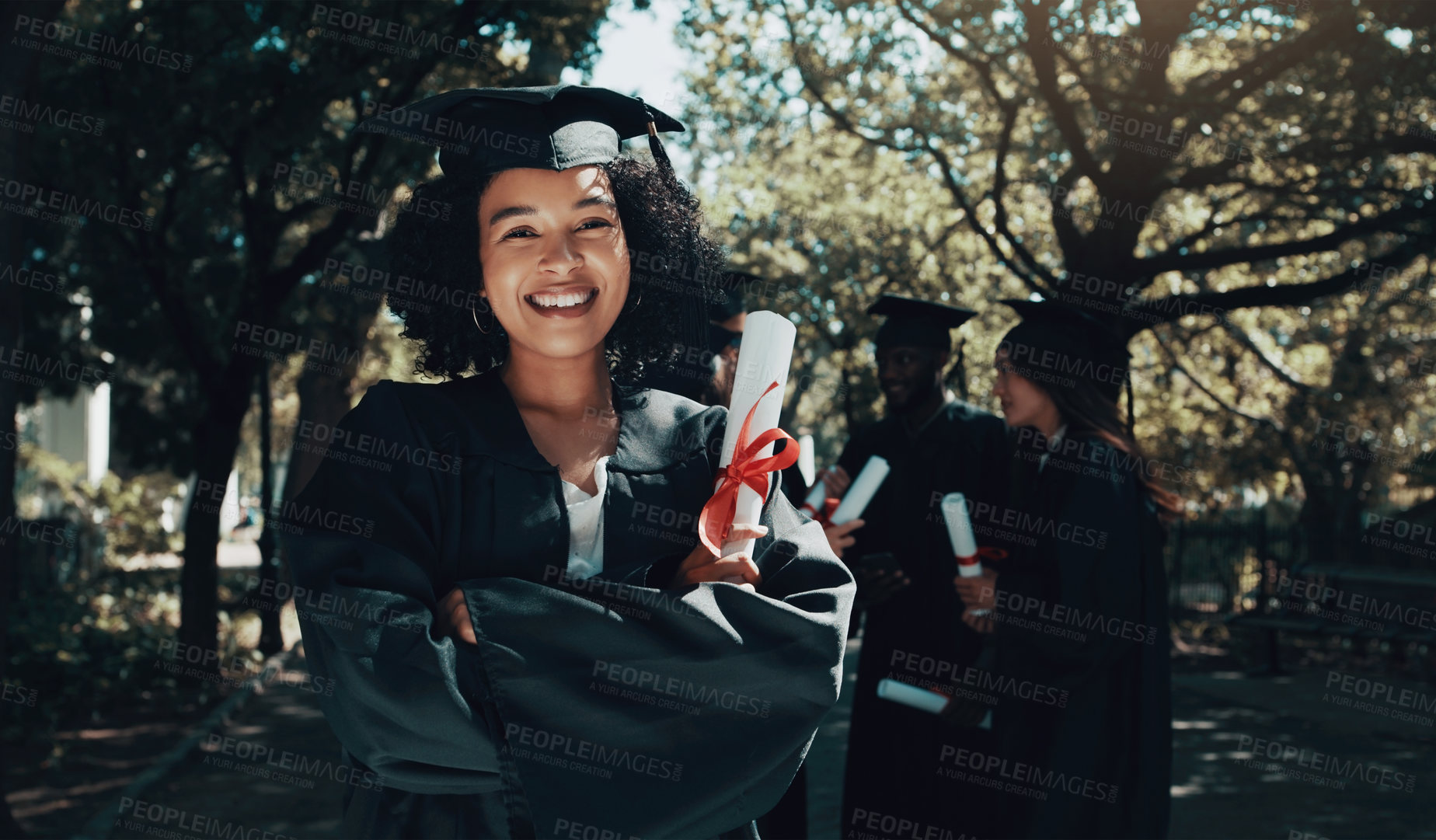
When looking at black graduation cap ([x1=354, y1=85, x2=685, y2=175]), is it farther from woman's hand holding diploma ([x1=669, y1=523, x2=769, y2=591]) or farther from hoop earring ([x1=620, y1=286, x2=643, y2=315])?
woman's hand holding diploma ([x1=669, y1=523, x2=769, y2=591])

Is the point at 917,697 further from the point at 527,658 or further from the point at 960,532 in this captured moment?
the point at 527,658

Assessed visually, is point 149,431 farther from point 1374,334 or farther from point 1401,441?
point 1401,441

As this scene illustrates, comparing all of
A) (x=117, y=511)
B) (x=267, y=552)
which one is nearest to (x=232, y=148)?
(x=267, y=552)

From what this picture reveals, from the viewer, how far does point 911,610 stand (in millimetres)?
5215

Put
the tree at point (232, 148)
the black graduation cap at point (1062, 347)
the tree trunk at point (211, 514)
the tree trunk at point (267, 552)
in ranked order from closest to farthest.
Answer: the black graduation cap at point (1062, 347)
the tree at point (232, 148)
the tree trunk at point (211, 514)
the tree trunk at point (267, 552)

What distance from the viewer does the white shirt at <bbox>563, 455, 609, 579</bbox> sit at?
2078mm

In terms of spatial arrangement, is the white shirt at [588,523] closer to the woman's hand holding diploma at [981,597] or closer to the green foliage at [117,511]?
the woman's hand holding diploma at [981,597]

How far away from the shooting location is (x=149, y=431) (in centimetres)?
1519

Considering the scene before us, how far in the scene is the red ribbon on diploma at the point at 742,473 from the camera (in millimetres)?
1908

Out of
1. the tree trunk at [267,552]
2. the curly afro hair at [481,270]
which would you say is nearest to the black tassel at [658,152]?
the curly afro hair at [481,270]

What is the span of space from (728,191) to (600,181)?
18935 mm

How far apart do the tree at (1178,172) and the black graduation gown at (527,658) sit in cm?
842

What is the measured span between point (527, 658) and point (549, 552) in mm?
257

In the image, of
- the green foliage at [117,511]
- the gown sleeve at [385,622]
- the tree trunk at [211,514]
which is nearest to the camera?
the gown sleeve at [385,622]
